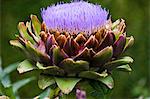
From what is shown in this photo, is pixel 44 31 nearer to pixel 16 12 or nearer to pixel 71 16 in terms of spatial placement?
pixel 71 16

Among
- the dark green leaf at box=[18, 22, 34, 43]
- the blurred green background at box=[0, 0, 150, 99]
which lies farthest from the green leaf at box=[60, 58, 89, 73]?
the blurred green background at box=[0, 0, 150, 99]

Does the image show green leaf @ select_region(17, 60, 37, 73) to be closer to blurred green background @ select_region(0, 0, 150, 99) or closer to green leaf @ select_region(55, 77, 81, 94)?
green leaf @ select_region(55, 77, 81, 94)

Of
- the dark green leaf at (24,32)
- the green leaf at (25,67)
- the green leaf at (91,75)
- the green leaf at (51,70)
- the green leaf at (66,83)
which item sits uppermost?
the dark green leaf at (24,32)

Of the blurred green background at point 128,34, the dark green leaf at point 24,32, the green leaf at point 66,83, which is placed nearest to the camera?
the green leaf at point 66,83

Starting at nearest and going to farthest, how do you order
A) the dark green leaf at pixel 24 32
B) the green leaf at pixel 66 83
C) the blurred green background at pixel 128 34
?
the green leaf at pixel 66 83
the dark green leaf at pixel 24 32
the blurred green background at pixel 128 34

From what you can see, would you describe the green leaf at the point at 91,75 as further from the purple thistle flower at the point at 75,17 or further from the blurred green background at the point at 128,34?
the blurred green background at the point at 128,34

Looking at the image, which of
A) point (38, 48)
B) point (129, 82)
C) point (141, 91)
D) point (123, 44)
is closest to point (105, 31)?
point (123, 44)

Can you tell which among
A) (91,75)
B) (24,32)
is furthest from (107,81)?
(24,32)

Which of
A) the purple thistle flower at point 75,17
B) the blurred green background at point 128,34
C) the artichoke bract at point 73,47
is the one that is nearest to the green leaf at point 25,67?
the artichoke bract at point 73,47
